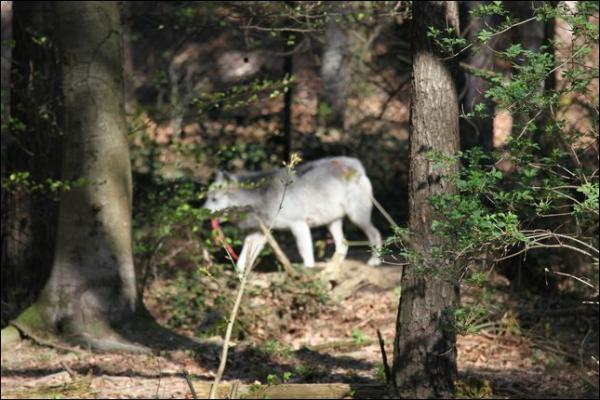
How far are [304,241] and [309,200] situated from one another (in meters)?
0.53

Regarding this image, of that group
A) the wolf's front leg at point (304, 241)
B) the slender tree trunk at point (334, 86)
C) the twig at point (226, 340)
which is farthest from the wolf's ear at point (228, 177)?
Result: the twig at point (226, 340)

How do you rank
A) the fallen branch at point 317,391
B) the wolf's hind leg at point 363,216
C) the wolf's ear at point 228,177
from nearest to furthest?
the fallen branch at point 317,391 → the wolf's ear at point 228,177 → the wolf's hind leg at point 363,216

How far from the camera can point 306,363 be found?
360 inches

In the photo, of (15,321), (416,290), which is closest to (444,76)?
(416,290)

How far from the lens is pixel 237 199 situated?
12703 mm

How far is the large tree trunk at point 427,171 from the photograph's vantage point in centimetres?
698

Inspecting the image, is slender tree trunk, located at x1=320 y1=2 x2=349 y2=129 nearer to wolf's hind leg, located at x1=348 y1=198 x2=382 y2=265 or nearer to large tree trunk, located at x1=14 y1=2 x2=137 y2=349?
wolf's hind leg, located at x1=348 y1=198 x2=382 y2=265

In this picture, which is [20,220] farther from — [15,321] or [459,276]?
[459,276]

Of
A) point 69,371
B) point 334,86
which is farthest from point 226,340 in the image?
point 334,86

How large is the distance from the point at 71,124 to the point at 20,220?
231 cm

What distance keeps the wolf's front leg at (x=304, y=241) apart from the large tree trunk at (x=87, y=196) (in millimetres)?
3385

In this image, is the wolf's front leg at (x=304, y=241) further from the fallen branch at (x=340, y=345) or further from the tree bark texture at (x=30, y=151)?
the tree bark texture at (x=30, y=151)

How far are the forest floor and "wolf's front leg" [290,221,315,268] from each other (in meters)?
1.46

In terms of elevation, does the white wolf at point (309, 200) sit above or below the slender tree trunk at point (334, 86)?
below
